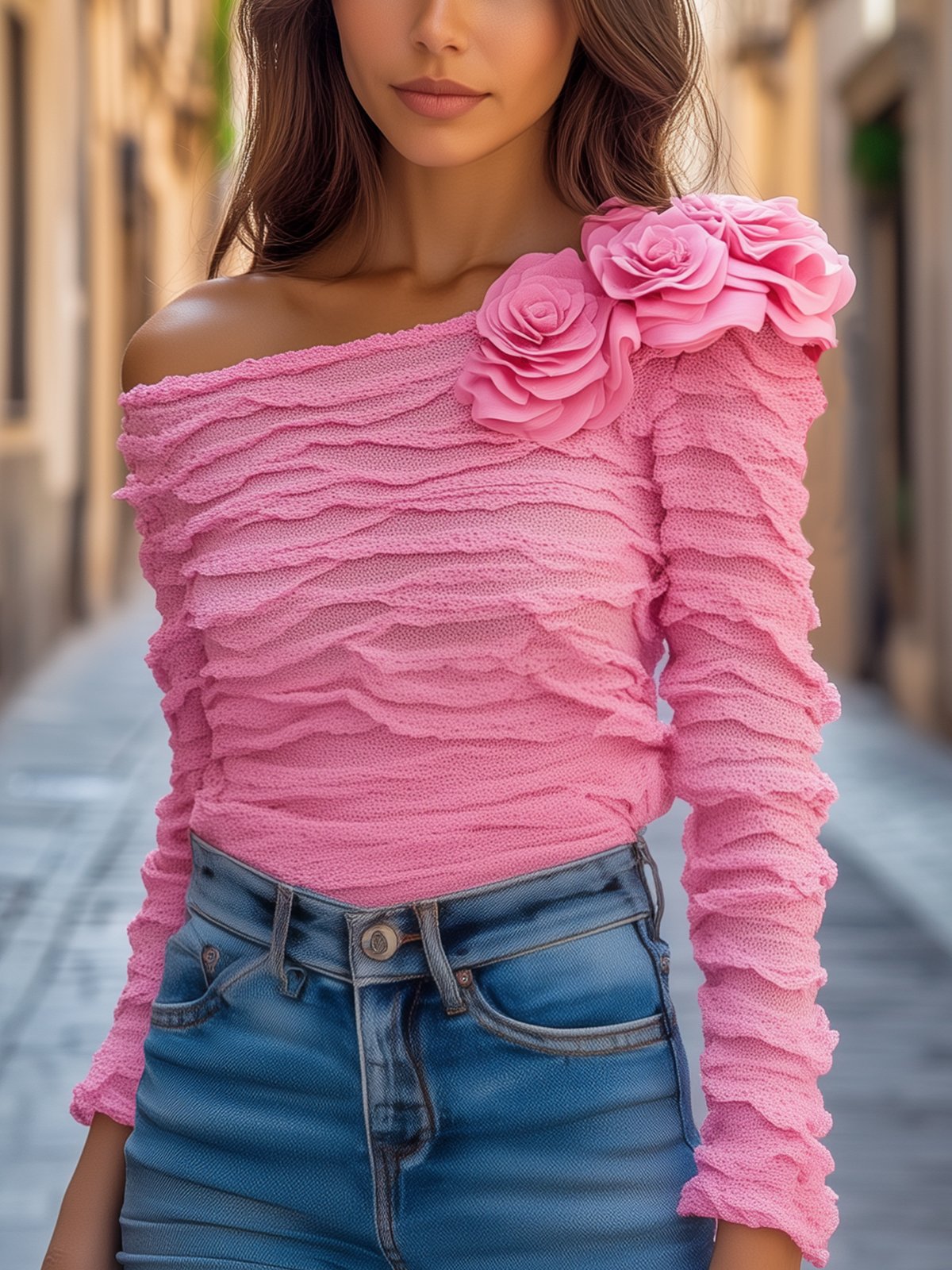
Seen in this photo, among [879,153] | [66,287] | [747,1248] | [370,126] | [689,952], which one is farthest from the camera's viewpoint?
[66,287]

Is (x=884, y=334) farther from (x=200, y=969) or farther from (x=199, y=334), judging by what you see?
(x=200, y=969)

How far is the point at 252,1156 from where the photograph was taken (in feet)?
4.96

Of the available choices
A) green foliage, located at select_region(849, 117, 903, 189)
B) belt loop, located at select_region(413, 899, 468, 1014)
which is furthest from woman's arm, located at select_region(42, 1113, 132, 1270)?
green foliage, located at select_region(849, 117, 903, 189)

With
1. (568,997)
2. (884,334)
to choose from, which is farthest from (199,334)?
(884,334)

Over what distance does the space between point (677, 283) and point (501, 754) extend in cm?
39

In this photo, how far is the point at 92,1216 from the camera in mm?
1678

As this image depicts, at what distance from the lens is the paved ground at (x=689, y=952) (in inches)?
167

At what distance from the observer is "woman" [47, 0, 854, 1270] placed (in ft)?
4.79

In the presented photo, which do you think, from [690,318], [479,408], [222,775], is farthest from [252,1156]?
[690,318]

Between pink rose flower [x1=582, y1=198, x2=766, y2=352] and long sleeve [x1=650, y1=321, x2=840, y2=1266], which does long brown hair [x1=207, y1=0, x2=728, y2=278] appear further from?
long sleeve [x1=650, y1=321, x2=840, y2=1266]

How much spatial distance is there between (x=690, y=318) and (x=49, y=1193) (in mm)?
3224

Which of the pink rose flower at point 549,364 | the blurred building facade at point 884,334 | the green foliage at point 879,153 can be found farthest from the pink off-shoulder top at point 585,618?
the green foliage at point 879,153

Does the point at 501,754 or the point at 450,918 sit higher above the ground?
the point at 501,754

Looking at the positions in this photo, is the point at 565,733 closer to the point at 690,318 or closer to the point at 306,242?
the point at 690,318
